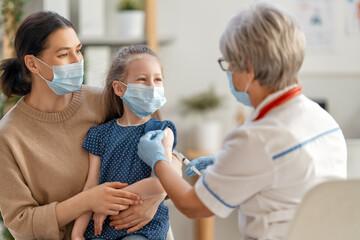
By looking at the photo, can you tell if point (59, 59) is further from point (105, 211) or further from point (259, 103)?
point (259, 103)

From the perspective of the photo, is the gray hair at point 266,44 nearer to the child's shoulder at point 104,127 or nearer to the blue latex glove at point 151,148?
the blue latex glove at point 151,148

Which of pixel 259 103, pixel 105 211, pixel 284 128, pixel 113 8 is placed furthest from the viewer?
pixel 113 8

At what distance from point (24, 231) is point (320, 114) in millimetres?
962

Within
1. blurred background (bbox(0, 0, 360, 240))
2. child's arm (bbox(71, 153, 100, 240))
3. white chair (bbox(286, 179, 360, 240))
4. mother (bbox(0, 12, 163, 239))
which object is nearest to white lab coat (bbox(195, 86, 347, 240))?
white chair (bbox(286, 179, 360, 240))

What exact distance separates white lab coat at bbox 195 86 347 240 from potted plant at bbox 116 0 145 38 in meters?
2.13

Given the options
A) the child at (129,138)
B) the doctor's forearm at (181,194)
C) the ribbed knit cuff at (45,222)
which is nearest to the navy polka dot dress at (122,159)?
the child at (129,138)

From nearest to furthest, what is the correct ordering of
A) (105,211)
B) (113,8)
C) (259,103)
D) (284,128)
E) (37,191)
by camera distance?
(284,128) < (259,103) < (105,211) < (37,191) < (113,8)

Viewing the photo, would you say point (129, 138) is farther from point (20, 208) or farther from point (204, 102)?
point (204, 102)

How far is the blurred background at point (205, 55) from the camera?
3.37m

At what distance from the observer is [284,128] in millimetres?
1268

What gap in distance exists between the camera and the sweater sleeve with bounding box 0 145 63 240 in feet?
5.29

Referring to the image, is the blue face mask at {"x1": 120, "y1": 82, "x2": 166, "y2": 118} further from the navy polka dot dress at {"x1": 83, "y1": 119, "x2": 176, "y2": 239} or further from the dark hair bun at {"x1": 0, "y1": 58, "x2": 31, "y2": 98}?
the dark hair bun at {"x1": 0, "y1": 58, "x2": 31, "y2": 98}

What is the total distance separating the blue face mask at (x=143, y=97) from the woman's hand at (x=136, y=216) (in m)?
0.30

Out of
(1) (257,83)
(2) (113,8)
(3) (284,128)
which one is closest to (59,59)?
→ (1) (257,83)
